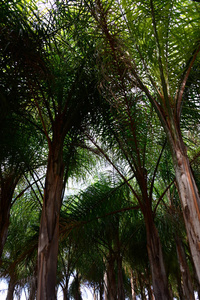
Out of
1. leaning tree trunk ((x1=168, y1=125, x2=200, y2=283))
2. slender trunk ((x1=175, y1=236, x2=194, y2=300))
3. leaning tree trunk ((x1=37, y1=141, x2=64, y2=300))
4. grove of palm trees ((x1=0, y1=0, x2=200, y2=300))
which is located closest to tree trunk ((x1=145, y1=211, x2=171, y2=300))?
grove of palm trees ((x1=0, y1=0, x2=200, y2=300))

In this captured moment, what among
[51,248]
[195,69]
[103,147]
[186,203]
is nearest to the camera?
[186,203]

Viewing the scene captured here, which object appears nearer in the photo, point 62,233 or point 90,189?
point 62,233

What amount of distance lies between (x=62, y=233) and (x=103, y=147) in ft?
5.57

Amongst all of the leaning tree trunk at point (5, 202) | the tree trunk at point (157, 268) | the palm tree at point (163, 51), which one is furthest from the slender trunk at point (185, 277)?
the palm tree at point (163, 51)

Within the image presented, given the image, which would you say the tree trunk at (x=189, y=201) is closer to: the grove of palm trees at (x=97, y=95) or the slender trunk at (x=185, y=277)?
the grove of palm trees at (x=97, y=95)

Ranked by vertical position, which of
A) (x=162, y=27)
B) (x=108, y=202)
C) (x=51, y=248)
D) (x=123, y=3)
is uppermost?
(x=123, y=3)

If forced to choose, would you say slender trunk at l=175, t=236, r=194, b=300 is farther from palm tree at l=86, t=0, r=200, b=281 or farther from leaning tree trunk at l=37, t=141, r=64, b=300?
palm tree at l=86, t=0, r=200, b=281

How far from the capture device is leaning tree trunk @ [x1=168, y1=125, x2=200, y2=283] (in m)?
1.95

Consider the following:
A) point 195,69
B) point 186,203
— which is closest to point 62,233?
point 186,203

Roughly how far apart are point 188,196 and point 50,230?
1.63 meters

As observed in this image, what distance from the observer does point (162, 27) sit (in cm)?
290

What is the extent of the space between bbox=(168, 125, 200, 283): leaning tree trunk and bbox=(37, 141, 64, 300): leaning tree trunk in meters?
1.53

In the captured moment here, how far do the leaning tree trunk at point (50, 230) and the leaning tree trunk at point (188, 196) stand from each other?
1.53 metres

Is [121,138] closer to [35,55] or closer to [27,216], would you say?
[35,55]
